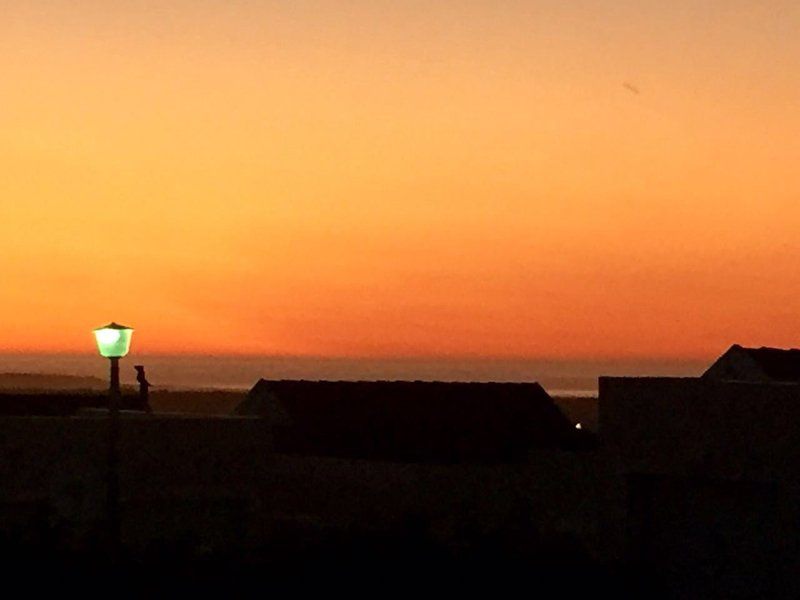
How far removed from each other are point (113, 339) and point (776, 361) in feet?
91.9

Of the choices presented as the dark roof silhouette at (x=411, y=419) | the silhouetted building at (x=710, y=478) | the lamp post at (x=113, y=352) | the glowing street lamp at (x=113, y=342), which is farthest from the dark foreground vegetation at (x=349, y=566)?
the dark roof silhouette at (x=411, y=419)

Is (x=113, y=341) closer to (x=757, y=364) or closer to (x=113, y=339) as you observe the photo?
(x=113, y=339)

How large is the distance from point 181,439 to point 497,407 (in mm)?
19641

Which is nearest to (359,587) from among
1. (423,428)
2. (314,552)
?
(314,552)

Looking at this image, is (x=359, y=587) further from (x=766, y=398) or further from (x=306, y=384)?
(x=306, y=384)

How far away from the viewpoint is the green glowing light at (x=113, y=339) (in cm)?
1745

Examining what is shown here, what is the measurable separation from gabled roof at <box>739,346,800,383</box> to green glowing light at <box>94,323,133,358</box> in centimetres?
2627

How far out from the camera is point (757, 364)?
135 feet

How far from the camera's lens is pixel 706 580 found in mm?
20031

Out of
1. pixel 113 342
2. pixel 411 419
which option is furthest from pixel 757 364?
pixel 113 342

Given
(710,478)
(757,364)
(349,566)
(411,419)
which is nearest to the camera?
(349,566)

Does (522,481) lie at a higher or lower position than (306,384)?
lower

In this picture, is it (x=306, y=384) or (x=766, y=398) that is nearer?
(x=766, y=398)

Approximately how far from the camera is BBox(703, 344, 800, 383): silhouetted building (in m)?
40.2
